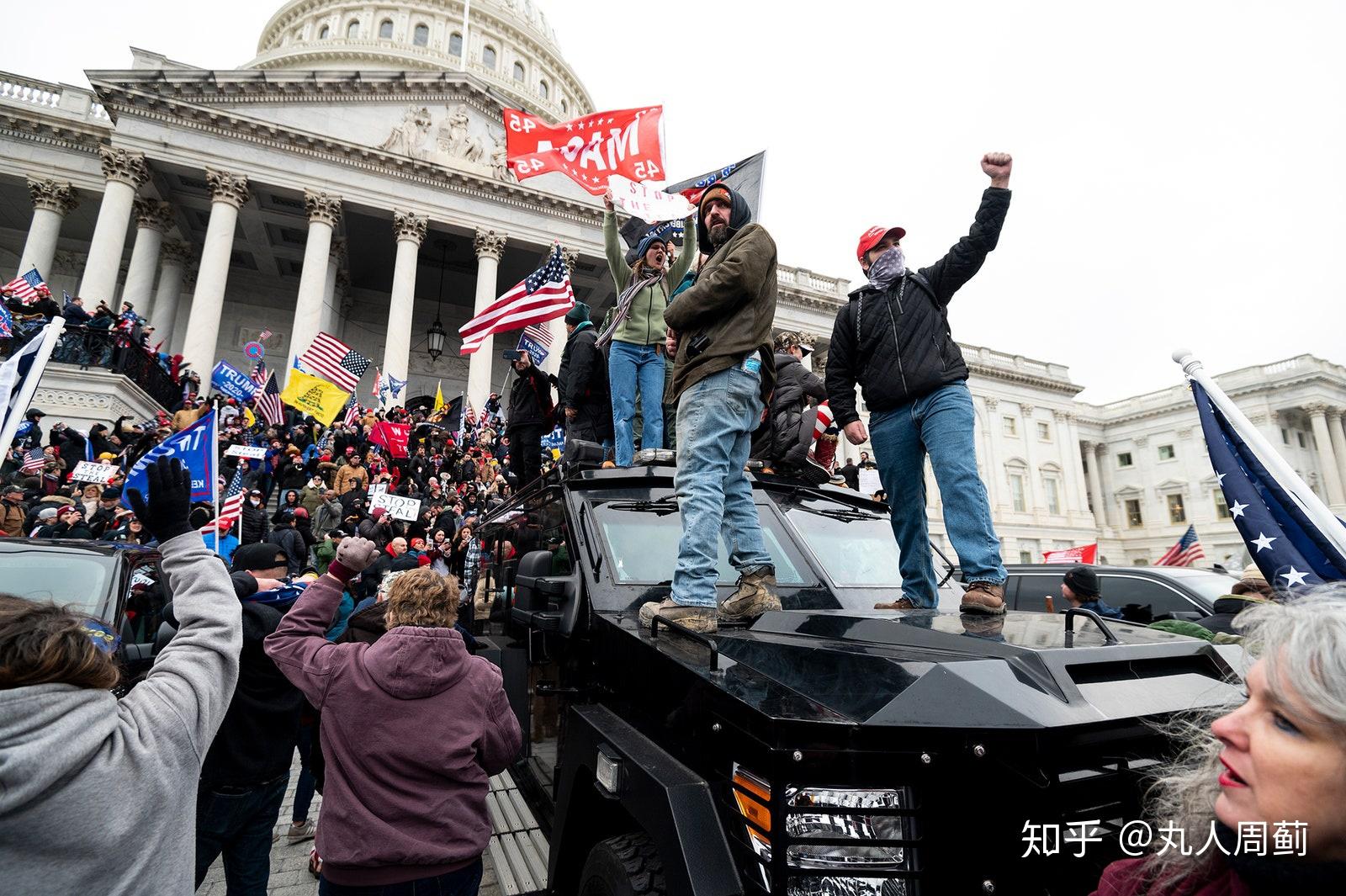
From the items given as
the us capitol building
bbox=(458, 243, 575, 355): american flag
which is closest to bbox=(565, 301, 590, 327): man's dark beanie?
bbox=(458, 243, 575, 355): american flag

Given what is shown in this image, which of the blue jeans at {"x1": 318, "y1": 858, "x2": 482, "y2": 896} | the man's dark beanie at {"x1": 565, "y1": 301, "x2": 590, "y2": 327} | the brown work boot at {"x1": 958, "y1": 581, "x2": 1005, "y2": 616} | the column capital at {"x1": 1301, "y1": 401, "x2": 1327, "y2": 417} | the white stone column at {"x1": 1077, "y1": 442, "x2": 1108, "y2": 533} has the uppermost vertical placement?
the column capital at {"x1": 1301, "y1": 401, "x2": 1327, "y2": 417}

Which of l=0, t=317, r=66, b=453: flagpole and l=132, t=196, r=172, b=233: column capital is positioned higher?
l=132, t=196, r=172, b=233: column capital

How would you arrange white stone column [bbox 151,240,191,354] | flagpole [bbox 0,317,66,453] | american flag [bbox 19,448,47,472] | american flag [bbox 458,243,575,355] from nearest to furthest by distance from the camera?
flagpole [bbox 0,317,66,453] < american flag [bbox 458,243,575,355] < american flag [bbox 19,448,47,472] < white stone column [bbox 151,240,191,354]

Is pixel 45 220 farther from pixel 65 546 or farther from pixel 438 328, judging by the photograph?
pixel 65 546

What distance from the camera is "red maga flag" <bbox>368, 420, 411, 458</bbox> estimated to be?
16.1 meters

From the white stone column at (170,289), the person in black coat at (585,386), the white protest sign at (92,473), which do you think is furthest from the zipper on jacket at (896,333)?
the white stone column at (170,289)

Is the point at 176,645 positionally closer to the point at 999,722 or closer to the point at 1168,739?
the point at 999,722

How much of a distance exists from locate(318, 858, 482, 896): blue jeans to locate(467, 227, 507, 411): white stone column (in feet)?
75.4

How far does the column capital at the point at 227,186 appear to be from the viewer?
23.4 meters

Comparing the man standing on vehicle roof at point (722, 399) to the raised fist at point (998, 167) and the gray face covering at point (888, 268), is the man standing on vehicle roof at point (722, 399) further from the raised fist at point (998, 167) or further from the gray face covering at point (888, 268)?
the raised fist at point (998, 167)

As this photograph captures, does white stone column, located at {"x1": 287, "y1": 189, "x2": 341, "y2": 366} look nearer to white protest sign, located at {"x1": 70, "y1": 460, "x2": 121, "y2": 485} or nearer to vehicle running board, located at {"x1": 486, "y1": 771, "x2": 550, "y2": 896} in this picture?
white protest sign, located at {"x1": 70, "y1": 460, "x2": 121, "y2": 485}

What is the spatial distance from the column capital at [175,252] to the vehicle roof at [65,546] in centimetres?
2882

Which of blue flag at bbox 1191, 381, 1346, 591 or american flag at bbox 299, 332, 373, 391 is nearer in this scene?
blue flag at bbox 1191, 381, 1346, 591

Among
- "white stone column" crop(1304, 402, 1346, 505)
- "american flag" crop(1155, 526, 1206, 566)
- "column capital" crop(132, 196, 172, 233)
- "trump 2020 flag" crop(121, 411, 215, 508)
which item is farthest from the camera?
"white stone column" crop(1304, 402, 1346, 505)
